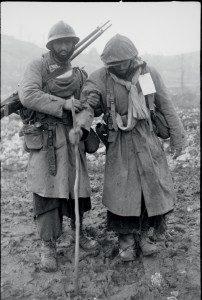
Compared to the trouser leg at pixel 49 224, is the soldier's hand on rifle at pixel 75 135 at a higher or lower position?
higher

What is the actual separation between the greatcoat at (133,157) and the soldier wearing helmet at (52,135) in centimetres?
25

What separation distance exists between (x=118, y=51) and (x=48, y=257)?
2143mm

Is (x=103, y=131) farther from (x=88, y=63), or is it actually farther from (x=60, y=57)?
(x=88, y=63)

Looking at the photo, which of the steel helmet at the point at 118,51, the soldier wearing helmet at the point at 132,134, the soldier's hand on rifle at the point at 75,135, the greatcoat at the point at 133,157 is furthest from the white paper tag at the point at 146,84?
the soldier's hand on rifle at the point at 75,135

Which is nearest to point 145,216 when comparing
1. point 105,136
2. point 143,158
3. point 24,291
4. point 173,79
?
point 143,158

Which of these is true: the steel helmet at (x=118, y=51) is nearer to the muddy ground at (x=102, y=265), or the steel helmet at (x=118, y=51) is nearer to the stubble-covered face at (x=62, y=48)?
the stubble-covered face at (x=62, y=48)

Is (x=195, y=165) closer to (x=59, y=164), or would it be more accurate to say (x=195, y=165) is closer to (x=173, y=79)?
(x=59, y=164)

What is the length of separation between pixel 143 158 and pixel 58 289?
57.9 inches

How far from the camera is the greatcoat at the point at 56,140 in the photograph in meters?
3.62

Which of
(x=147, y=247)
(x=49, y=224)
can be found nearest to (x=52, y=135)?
(x=49, y=224)

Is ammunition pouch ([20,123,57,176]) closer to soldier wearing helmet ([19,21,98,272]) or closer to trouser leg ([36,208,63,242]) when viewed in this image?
soldier wearing helmet ([19,21,98,272])

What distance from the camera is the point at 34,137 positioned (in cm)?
378

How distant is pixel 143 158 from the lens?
12.6 feet

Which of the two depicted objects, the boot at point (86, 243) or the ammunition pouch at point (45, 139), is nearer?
the ammunition pouch at point (45, 139)
